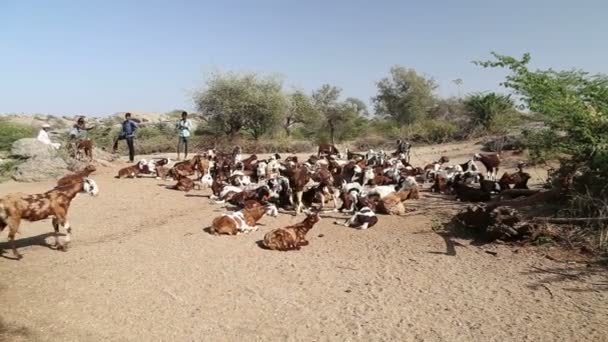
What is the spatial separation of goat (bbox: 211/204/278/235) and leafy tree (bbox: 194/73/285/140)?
2099 centimetres

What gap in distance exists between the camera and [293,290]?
635 centimetres

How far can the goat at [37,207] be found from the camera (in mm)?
7570

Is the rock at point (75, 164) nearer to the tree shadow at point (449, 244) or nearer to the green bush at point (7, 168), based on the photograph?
the green bush at point (7, 168)

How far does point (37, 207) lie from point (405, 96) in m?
35.0

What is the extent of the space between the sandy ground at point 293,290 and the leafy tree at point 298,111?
78.1 feet

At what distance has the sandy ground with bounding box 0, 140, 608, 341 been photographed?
522 centimetres

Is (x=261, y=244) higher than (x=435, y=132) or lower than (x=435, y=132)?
lower

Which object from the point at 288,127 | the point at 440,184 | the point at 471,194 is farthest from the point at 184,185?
the point at 288,127

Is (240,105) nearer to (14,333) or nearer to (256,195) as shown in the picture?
(256,195)

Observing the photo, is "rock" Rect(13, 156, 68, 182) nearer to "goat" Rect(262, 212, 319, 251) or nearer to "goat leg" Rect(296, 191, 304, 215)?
"goat leg" Rect(296, 191, 304, 215)

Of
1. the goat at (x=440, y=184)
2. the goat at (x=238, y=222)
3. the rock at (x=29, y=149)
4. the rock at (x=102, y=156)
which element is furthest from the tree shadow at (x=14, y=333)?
the rock at (x=102, y=156)

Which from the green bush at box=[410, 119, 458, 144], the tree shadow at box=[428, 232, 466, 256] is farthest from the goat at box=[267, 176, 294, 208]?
the green bush at box=[410, 119, 458, 144]

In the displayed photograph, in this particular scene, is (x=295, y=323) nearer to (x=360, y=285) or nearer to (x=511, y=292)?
(x=360, y=285)

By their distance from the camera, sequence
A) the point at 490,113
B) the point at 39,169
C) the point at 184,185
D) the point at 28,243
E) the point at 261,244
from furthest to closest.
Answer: the point at 490,113, the point at 39,169, the point at 184,185, the point at 28,243, the point at 261,244
